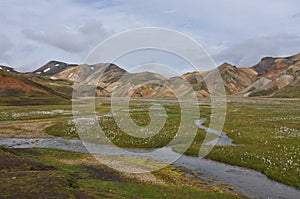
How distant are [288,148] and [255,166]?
8.27 metres

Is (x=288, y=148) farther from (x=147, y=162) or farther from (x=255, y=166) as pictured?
(x=147, y=162)

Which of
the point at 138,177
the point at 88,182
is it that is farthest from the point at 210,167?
the point at 88,182

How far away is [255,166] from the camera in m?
27.4

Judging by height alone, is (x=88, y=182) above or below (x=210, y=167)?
above

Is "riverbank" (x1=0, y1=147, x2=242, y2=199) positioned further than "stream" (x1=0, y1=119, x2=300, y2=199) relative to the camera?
No

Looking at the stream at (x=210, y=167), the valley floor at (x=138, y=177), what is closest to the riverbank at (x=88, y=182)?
the valley floor at (x=138, y=177)

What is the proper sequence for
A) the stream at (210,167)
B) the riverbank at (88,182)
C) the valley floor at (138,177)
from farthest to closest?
the stream at (210,167)
the valley floor at (138,177)
the riverbank at (88,182)

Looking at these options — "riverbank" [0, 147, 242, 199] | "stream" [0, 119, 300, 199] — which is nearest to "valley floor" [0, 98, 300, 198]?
"riverbank" [0, 147, 242, 199]

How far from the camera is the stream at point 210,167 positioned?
21.2 m

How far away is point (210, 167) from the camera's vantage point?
28.2 meters

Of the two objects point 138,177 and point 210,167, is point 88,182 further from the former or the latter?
point 210,167

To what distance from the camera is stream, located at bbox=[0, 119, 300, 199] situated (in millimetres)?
21156

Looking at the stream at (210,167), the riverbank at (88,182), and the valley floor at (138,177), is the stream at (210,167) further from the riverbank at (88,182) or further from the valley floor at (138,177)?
the riverbank at (88,182)

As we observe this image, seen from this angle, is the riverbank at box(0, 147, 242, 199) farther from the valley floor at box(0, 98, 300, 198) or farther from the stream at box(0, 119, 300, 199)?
the stream at box(0, 119, 300, 199)
